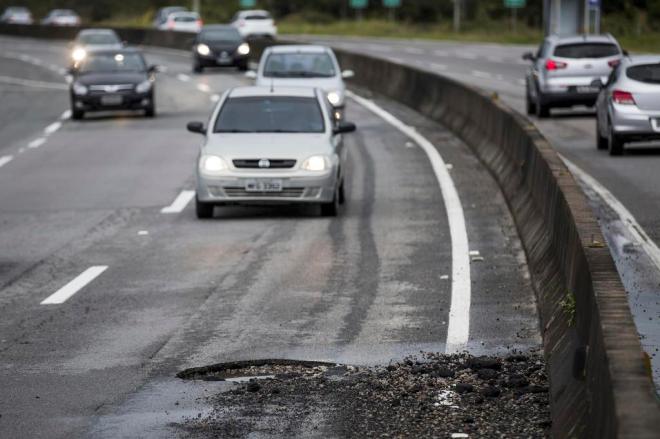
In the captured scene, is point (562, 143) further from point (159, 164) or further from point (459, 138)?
point (159, 164)

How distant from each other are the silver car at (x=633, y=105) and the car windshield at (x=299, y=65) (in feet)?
24.4

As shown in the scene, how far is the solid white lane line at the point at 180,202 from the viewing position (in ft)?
65.9

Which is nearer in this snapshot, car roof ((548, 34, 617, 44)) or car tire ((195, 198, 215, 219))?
car tire ((195, 198, 215, 219))

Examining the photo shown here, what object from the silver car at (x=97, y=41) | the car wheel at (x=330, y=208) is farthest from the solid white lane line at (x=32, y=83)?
the car wheel at (x=330, y=208)

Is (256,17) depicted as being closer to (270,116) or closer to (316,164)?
(270,116)

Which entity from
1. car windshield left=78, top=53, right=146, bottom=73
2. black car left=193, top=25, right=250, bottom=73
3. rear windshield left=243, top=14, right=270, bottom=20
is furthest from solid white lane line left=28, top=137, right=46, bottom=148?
rear windshield left=243, top=14, right=270, bottom=20

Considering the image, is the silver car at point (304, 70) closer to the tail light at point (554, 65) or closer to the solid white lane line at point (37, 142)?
the solid white lane line at point (37, 142)

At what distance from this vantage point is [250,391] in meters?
9.65

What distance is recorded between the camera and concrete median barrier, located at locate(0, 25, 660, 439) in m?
6.27

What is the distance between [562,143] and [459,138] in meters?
2.48

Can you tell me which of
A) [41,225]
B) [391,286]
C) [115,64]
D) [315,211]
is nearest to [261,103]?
[315,211]

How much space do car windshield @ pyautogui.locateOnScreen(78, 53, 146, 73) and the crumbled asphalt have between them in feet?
87.1

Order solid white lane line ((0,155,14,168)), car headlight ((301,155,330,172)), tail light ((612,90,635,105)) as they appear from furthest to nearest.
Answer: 1. solid white lane line ((0,155,14,168))
2. tail light ((612,90,635,105))
3. car headlight ((301,155,330,172))

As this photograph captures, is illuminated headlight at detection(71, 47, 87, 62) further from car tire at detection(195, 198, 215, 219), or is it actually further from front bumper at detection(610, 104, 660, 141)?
car tire at detection(195, 198, 215, 219)
